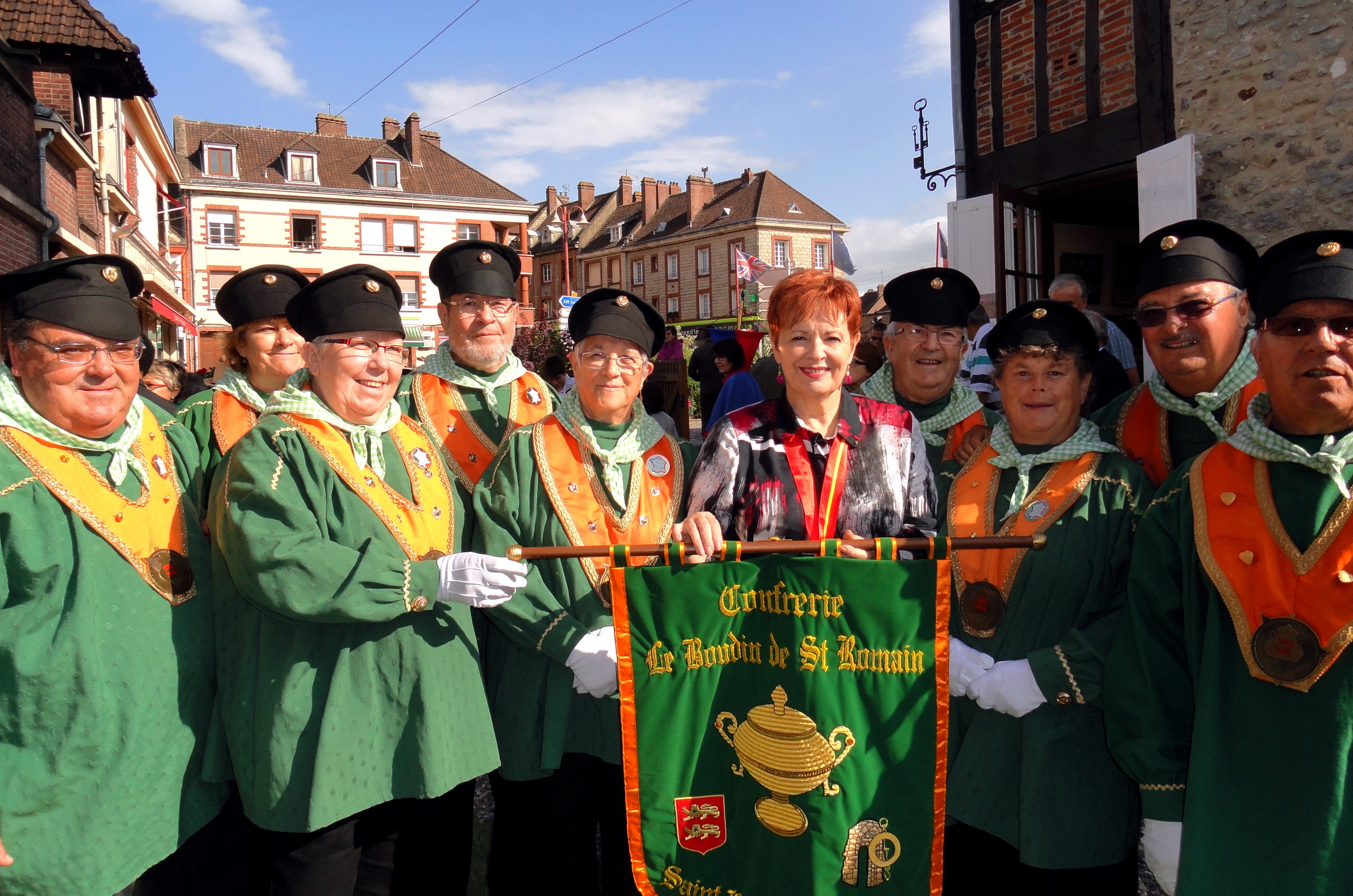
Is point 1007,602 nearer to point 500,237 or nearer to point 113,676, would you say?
point 113,676

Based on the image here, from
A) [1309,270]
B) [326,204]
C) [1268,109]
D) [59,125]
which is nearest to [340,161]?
[326,204]

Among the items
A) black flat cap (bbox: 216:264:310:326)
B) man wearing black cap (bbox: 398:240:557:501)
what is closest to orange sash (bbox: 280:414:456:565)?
man wearing black cap (bbox: 398:240:557:501)

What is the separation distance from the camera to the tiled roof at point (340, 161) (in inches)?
1585

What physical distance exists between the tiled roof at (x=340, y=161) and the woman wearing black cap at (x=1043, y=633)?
41.6 metres

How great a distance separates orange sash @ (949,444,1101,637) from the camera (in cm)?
251

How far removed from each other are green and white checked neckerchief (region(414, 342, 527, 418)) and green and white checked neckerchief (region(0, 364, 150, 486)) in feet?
4.67

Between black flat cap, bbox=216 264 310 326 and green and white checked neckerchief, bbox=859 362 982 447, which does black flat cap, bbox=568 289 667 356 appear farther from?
black flat cap, bbox=216 264 310 326

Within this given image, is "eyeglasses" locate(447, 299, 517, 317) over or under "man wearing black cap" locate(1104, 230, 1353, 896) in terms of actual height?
over

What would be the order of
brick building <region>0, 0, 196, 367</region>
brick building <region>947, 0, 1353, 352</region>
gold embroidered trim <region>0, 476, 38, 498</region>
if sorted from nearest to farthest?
gold embroidered trim <region>0, 476, 38, 498</region> < brick building <region>947, 0, 1353, 352</region> < brick building <region>0, 0, 196, 367</region>

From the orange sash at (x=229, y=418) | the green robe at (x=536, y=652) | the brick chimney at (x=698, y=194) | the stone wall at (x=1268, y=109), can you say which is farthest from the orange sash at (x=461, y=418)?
the brick chimney at (x=698, y=194)

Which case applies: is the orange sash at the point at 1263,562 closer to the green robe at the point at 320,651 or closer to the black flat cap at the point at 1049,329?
the black flat cap at the point at 1049,329

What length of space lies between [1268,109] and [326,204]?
1535 inches

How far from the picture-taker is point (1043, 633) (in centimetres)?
247

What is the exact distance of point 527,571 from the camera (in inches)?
105
